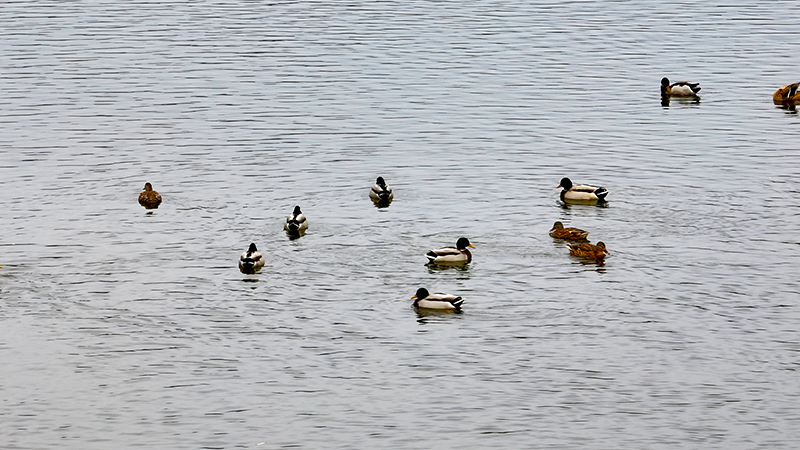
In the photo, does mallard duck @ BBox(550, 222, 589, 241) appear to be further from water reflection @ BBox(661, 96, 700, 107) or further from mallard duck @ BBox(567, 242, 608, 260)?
water reflection @ BBox(661, 96, 700, 107)

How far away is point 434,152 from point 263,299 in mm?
16510

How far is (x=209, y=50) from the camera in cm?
6794

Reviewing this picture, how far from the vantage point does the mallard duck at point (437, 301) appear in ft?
101

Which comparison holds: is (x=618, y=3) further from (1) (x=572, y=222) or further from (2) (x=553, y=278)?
(2) (x=553, y=278)

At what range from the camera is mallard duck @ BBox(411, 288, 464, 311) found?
101 ft

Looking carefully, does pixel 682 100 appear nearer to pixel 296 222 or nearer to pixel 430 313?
pixel 296 222

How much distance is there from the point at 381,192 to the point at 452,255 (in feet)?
21.1

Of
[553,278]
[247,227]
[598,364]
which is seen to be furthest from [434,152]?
[598,364]

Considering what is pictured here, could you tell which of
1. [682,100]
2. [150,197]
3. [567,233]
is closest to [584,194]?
[567,233]

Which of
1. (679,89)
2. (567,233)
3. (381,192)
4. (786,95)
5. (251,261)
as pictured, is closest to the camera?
(251,261)

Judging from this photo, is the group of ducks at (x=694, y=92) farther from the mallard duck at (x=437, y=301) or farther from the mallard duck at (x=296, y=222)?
the mallard duck at (x=437, y=301)

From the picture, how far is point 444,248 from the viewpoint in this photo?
3406 centimetres

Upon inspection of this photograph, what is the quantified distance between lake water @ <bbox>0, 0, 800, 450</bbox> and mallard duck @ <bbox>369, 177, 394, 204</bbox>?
15.5 inches

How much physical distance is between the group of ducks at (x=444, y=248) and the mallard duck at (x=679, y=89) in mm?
15747
